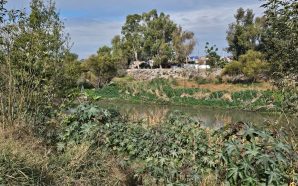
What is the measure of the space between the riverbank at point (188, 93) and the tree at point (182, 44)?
969 cm

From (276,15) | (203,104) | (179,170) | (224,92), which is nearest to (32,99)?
(179,170)

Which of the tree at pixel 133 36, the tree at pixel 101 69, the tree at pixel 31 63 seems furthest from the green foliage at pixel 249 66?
the tree at pixel 31 63

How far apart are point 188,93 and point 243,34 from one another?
9958 mm

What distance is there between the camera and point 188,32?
53.2 m

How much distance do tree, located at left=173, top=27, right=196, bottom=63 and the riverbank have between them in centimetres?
969

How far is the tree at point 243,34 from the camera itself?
4262 centimetres

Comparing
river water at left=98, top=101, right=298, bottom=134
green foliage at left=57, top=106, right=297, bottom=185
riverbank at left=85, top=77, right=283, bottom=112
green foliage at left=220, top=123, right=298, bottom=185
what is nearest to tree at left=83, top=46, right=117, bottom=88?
riverbank at left=85, top=77, right=283, bottom=112

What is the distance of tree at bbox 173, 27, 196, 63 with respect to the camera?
5200 cm

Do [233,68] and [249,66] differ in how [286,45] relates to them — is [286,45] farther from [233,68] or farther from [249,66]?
[233,68]

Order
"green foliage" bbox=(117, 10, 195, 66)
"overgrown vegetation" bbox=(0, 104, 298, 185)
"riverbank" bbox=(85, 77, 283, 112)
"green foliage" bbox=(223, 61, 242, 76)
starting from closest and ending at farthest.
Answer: "overgrown vegetation" bbox=(0, 104, 298, 185) < "riverbank" bbox=(85, 77, 283, 112) < "green foliage" bbox=(223, 61, 242, 76) < "green foliage" bbox=(117, 10, 195, 66)

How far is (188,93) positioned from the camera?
36.7 m

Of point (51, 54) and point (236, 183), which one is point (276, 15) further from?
point (51, 54)

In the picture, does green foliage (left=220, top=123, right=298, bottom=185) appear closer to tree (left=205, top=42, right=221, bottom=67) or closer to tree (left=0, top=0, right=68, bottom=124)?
tree (left=0, top=0, right=68, bottom=124)

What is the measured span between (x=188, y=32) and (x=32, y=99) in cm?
4752
